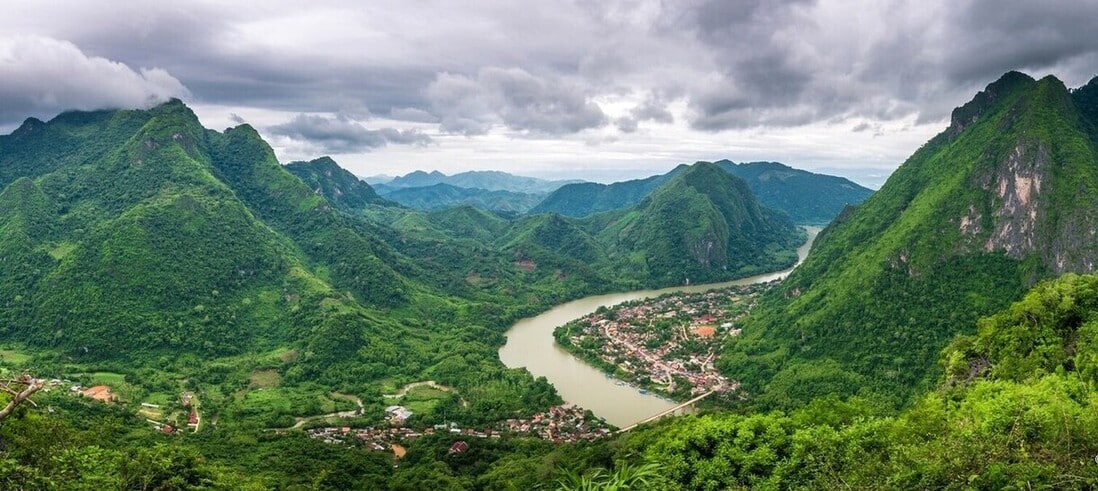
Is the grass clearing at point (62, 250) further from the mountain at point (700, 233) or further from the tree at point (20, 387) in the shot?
the mountain at point (700, 233)

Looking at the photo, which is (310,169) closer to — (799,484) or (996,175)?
(996,175)

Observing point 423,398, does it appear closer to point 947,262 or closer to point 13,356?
point 13,356

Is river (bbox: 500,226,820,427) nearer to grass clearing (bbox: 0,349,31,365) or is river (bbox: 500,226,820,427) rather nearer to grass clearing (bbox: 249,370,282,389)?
grass clearing (bbox: 249,370,282,389)

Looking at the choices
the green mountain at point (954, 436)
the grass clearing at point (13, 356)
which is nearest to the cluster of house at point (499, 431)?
the green mountain at point (954, 436)

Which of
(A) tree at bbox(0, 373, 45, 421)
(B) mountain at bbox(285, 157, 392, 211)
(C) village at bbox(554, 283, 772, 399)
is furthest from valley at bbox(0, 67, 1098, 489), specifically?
(B) mountain at bbox(285, 157, 392, 211)

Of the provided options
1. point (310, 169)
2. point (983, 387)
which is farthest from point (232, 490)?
point (310, 169)

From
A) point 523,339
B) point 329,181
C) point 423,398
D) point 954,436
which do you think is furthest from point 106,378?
point 329,181
